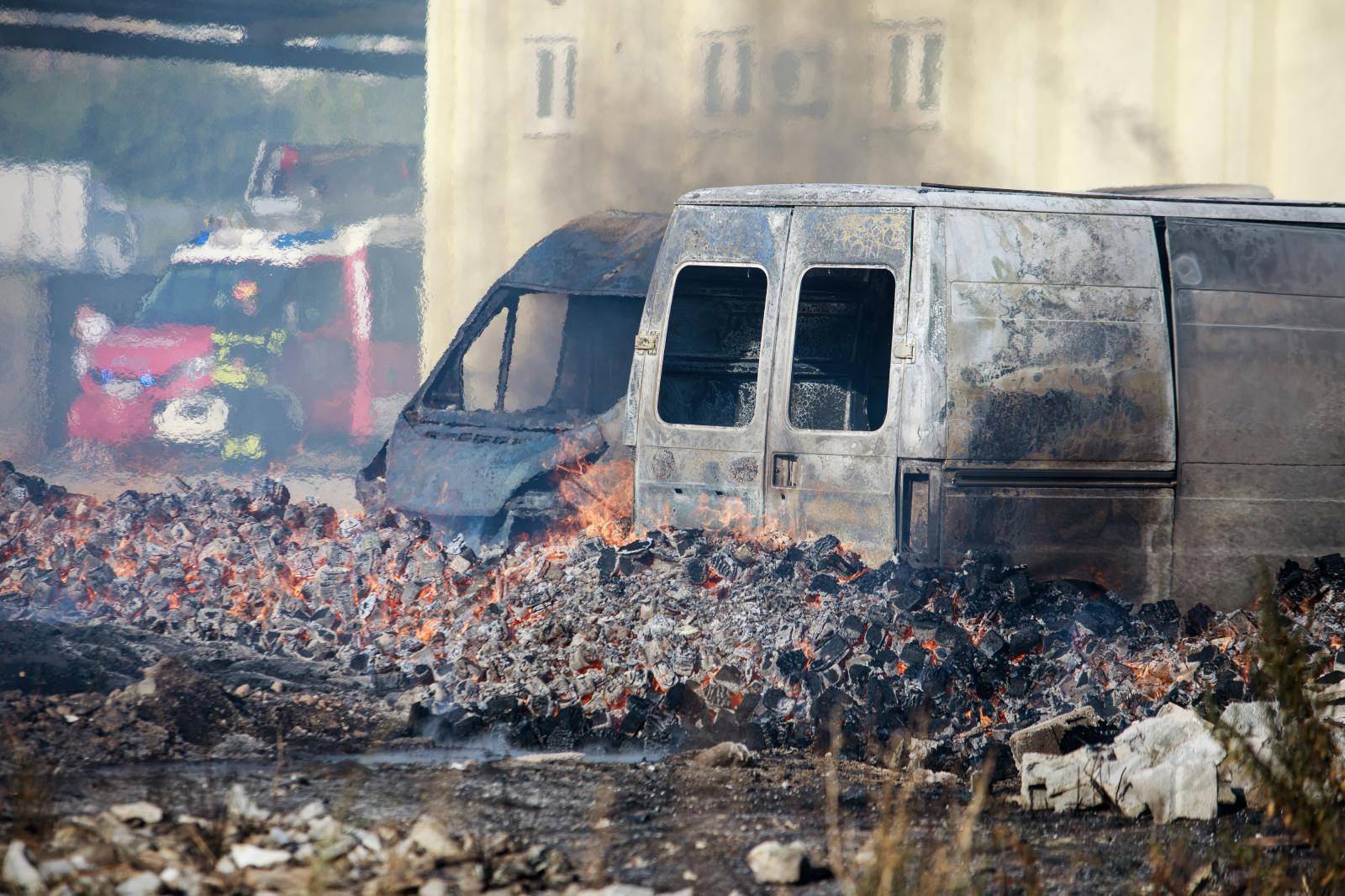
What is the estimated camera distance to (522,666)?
18.0 feet

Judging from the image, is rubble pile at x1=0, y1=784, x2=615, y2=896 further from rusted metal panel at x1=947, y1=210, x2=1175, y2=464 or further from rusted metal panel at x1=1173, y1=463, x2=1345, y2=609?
rusted metal panel at x1=1173, y1=463, x2=1345, y2=609

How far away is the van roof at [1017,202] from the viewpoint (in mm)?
5664

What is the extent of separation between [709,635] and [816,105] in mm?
10910

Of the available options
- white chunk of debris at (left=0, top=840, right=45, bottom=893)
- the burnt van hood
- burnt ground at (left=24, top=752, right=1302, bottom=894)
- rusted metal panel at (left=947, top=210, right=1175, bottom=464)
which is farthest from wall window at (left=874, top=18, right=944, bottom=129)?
white chunk of debris at (left=0, top=840, right=45, bottom=893)

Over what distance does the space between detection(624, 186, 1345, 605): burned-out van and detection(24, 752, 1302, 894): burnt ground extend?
60.9 inches

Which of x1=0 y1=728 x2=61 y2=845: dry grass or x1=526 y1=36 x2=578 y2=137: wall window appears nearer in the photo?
x1=0 y1=728 x2=61 y2=845: dry grass

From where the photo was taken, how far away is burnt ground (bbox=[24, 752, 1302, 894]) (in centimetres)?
341

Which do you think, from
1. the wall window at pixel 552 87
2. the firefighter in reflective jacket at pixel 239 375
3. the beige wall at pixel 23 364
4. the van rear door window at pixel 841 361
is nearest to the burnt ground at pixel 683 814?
the van rear door window at pixel 841 361

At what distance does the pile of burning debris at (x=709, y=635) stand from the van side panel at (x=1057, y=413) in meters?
0.18

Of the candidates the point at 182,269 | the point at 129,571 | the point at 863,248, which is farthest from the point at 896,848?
the point at 182,269

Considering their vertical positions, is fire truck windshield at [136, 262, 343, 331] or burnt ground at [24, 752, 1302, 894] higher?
fire truck windshield at [136, 262, 343, 331]

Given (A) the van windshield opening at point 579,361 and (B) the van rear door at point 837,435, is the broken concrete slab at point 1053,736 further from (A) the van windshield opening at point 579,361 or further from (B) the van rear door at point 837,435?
(A) the van windshield opening at point 579,361

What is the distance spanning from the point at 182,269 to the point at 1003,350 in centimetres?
1262

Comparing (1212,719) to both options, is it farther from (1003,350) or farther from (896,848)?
(1003,350)
